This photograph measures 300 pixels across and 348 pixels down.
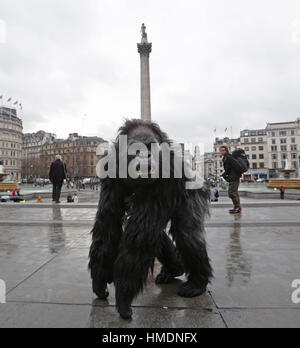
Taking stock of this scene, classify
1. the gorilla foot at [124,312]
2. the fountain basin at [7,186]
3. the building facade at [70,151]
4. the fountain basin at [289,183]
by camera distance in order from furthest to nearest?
the building facade at [70,151] < the fountain basin at [289,183] < the fountain basin at [7,186] < the gorilla foot at [124,312]

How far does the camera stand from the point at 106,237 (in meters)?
2.24

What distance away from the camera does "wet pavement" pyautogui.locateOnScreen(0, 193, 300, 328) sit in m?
1.97

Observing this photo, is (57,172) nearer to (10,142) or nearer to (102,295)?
(102,295)

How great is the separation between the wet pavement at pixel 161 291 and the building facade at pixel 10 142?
93.5 m

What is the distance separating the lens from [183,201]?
2.39m

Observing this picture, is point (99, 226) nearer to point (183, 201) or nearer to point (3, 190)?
point (183, 201)

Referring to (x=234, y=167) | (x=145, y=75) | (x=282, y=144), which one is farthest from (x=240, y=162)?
(x=282, y=144)

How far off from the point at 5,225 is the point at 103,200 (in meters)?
5.54

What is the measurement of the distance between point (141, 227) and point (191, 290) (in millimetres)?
927

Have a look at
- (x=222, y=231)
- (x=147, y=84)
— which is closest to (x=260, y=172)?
(x=147, y=84)

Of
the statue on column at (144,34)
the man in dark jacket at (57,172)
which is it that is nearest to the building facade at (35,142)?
the statue on column at (144,34)

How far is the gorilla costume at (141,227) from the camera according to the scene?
2014 millimetres

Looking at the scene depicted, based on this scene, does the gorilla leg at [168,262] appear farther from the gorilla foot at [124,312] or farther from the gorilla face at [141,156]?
the gorilla face at [141,156]
